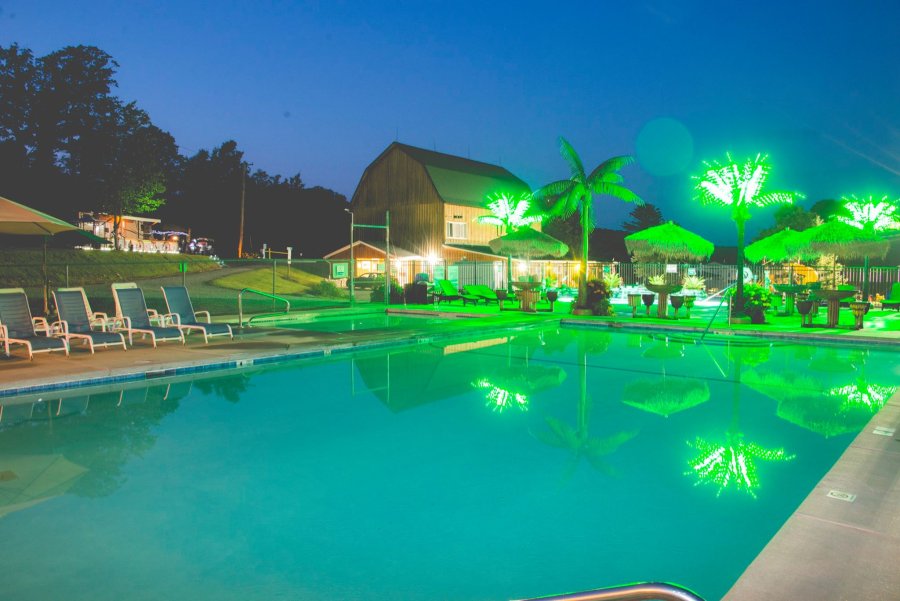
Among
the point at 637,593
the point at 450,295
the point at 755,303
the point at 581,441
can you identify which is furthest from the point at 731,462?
the point at 450,295

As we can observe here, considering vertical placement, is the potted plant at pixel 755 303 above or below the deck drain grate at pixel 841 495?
above

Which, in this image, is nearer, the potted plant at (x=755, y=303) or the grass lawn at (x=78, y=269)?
the potted plant at (x=755, y=303)

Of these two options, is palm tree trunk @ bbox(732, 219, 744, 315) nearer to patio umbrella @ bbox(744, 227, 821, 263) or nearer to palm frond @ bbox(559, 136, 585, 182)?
patio umbrella @ bbox(744, 227, 821, 263)

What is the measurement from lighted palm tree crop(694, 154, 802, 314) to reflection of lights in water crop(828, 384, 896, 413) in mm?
8293

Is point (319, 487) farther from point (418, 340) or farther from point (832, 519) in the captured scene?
point (418, 340)

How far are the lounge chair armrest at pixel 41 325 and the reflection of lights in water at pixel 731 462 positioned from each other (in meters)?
10.9

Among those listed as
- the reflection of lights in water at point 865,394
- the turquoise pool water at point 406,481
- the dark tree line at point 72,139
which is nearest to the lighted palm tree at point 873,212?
the turquoise pool water at point 406,481

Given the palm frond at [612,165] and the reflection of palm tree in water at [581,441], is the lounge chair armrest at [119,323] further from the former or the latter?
the palm frond at [612,165]

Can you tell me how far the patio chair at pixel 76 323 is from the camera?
36.5 feet

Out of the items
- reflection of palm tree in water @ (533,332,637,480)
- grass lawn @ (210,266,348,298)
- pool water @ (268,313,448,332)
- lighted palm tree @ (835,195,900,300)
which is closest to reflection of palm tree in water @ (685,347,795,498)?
reflection of palm tree in water @ (533,332,637,480)

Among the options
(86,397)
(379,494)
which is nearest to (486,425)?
(379,494)

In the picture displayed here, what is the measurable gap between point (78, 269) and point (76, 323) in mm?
23280

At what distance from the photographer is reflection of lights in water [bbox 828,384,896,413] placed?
28.2ft

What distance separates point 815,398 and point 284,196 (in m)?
56.1
